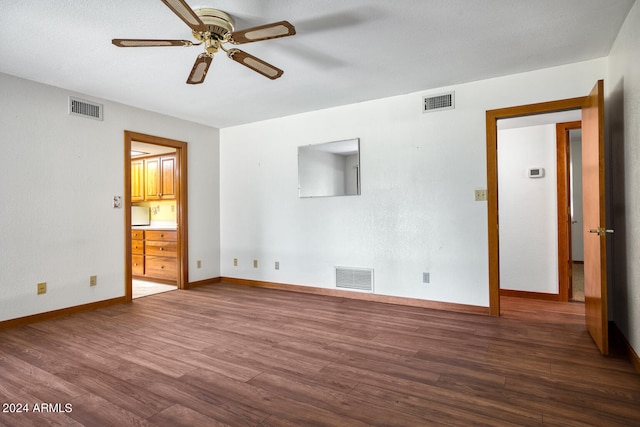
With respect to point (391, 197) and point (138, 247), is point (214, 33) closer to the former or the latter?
point (391, 197)

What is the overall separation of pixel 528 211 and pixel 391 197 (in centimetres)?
181

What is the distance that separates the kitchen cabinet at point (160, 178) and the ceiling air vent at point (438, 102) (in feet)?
12.2

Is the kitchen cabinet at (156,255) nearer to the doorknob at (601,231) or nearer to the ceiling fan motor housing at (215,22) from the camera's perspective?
the ceiling fan motor housing at (215,22)

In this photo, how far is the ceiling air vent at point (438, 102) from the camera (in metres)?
3.71

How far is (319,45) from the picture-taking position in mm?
2773

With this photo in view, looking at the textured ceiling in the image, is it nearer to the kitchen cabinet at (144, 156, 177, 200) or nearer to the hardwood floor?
the kitchen cabinet at (144, 156, 177, 200)

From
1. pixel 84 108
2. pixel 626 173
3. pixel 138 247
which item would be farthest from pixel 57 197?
pixel 626 173

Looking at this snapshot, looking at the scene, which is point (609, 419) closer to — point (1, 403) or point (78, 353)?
point (1, 403)

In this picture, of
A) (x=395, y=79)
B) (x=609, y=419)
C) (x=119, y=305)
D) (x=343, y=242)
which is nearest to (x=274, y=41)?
(x=395, y=79)

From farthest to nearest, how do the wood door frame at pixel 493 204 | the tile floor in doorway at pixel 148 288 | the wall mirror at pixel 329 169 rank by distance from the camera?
the tile floor in doorway at pixel 148 288, the wall mirror at pixel 329 169, the wood door frame at pixel 493 204

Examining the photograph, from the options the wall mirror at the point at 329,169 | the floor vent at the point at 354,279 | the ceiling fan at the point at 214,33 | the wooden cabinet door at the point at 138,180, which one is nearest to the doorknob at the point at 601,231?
the floor vent at the point at 354,279

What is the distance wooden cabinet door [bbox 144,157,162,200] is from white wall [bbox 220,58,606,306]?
1.38 metres

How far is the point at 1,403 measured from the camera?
1.93m

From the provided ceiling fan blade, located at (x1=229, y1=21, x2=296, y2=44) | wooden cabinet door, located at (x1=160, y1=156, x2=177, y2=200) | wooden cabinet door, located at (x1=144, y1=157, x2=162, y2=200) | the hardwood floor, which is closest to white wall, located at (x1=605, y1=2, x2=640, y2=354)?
the hardwood floor
